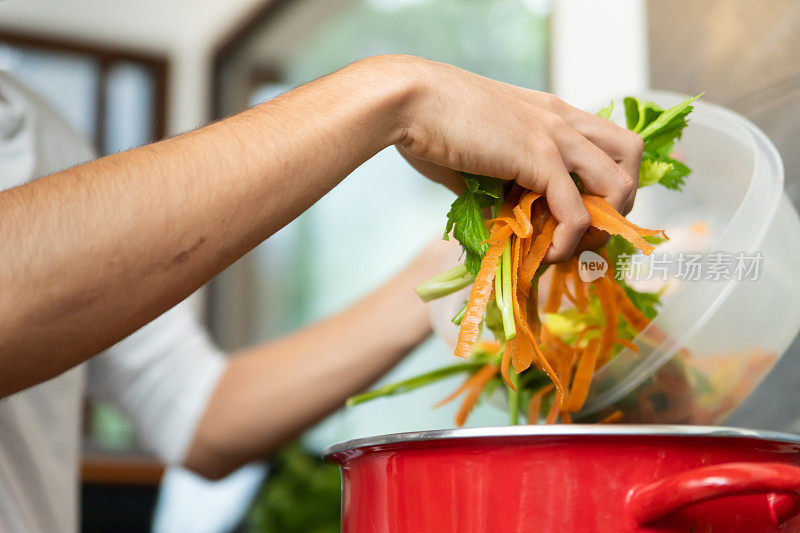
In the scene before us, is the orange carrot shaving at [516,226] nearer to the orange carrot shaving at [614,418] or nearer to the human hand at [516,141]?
the human hand at [516,141]

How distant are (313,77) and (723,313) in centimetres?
225

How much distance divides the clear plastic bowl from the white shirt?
0.55 m

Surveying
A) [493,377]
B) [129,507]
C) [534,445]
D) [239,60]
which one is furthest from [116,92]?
[534,445]

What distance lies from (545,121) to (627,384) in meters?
0.19

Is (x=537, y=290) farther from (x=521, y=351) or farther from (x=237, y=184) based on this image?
(x=237, y=184)

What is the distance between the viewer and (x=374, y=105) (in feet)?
1.60

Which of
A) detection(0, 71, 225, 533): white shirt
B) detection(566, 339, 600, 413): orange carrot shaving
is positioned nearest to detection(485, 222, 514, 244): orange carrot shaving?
detection(566, 339, 600, 413): orange carrot shaving

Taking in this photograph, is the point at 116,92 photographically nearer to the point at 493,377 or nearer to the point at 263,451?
the point at 263,451

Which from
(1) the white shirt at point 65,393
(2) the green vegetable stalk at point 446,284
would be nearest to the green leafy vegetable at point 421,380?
(2) the green vegetable stalk at point 446,284

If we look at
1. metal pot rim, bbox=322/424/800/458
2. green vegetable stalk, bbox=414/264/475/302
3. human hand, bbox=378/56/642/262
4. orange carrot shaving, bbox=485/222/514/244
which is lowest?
metal pot rim, bbox=322/424/800/458

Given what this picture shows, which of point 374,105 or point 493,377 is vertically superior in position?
point 374,105

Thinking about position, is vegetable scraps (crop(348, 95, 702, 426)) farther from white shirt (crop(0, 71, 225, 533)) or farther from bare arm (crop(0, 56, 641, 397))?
white shirt (crop(0, 71, 225, 533))

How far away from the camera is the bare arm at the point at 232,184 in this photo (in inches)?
17.6

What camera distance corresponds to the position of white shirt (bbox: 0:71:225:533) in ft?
2.64
